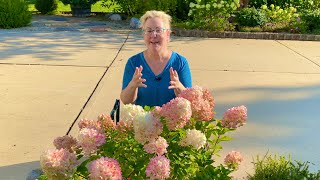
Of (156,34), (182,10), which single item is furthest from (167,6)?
(156,34)

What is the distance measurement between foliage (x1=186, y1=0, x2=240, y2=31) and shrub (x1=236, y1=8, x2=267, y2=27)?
334mm

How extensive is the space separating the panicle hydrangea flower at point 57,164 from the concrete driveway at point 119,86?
1859 mm

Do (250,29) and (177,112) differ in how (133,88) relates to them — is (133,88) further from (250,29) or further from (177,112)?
(250,29)

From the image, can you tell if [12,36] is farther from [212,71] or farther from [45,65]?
[212,71]

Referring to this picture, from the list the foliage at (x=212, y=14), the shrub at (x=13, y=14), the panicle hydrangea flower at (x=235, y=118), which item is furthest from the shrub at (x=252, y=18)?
the panicle hydrangea flower at (x=235, y=118)

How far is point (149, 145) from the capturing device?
5.38 feet

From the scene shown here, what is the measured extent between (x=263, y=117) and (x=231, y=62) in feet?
9.91

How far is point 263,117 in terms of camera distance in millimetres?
4922

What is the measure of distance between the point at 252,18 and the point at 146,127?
406 inches

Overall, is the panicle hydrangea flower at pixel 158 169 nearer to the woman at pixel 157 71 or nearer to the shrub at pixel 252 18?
the woman at pixel 157 71

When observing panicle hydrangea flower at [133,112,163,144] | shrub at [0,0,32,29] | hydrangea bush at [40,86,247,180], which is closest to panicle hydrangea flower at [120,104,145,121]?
hydrangea bush at [40,86,247,180]

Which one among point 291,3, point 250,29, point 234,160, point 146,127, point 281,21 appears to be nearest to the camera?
point 146,127

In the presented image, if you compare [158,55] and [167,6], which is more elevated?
[158,55]

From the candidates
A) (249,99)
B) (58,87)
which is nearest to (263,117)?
(249,99)
